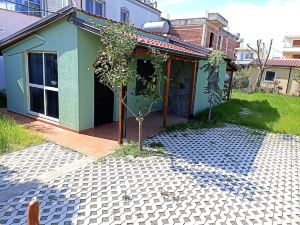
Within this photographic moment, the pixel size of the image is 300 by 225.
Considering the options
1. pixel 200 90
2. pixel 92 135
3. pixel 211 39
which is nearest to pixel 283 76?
pixel 211 39

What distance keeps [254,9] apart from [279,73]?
33.2ft

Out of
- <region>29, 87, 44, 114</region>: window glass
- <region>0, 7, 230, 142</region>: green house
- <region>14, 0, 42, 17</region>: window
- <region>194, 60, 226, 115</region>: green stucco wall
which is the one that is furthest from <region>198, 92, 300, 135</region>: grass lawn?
<region>14, 0, 42, 17</region>: window

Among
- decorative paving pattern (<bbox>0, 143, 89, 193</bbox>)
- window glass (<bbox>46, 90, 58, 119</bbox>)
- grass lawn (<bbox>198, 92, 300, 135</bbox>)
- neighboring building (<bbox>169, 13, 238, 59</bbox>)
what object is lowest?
decorative paving pattern (<bbox>0, 143, 89, 193</bbox>)

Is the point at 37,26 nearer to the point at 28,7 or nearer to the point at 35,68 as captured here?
the point at 35,68

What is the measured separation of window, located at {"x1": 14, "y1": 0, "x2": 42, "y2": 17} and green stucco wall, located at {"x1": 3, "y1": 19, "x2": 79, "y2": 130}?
575 cm

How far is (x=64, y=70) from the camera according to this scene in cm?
798

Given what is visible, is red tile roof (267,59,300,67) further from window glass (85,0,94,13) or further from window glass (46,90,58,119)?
window glass (46,90,58,119)

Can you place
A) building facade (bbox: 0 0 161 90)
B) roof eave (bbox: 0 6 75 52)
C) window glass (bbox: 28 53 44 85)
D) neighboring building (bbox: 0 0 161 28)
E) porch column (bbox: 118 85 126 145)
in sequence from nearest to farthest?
porch column (bbox: 118 85 126 145), roof eave (bbox: 0 6 75 52), window glass (bbox: 28 53 44 85), building facade (bbox: 0 0 161 90), neighboring building (bbox: 0 0 161 28)

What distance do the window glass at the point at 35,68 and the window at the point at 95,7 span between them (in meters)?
8.85

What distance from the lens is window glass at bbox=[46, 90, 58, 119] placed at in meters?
8.73

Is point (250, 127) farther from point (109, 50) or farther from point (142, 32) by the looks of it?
point (109, 50)

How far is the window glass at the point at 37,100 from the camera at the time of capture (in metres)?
9.25

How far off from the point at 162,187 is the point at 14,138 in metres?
4.87

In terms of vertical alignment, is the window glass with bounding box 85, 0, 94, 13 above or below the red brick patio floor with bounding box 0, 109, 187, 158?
above
